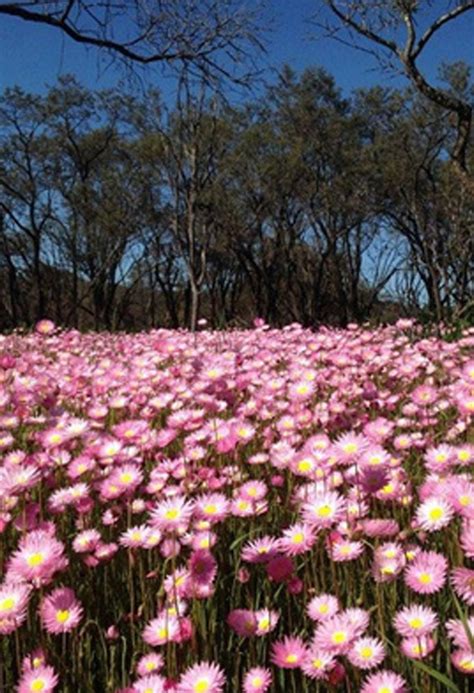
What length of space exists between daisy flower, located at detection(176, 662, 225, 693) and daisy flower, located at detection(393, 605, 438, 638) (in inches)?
13.0

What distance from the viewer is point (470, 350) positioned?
570 centimetres

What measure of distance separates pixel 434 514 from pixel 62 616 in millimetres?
793

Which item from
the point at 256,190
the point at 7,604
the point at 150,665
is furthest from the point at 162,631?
the point at 256,190

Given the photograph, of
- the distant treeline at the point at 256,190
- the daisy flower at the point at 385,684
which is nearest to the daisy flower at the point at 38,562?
the daisy flower at the point at 385,684

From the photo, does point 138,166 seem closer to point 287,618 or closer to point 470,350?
point 470,350

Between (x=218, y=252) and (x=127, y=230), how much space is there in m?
5.10

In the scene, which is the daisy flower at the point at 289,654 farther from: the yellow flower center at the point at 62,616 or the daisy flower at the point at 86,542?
the daisy flower at the point at 86,542

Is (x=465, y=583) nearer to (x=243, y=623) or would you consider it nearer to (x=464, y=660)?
(x=464, y=660)

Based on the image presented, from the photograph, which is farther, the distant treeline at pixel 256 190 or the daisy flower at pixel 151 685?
the distant treeline at pixel 256 190

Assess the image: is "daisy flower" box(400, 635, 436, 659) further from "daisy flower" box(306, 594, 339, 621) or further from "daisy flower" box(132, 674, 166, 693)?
"daisy flower" box(132, 674, 166, 693)

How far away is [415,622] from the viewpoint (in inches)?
47.8

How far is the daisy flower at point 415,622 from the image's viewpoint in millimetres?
1185

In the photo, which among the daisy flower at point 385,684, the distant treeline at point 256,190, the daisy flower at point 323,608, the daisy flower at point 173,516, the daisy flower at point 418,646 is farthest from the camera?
the distant treeline at point 256,190

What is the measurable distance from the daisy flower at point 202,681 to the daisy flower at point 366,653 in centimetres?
23
